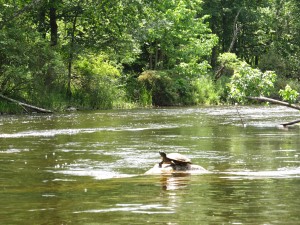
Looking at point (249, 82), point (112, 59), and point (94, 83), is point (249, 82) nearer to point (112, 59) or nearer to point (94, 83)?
point (94, 83)

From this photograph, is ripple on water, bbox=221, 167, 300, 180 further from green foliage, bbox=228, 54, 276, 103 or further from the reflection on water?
green foliage, bbox=228, 54, 276, 103

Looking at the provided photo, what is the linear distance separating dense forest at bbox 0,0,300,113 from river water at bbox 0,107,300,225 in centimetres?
362

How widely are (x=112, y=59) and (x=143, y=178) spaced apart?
3297 cm

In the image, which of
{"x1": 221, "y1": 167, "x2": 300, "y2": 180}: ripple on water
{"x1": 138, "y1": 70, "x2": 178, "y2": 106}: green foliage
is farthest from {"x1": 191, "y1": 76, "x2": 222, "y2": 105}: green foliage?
{"x1": 221, "y1": 167, "x2": 300, "y2": 180}: ripple on water

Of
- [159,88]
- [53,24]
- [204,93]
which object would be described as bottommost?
[204,93]

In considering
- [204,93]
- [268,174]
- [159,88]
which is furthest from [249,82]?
[204,93]

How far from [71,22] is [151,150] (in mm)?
27546

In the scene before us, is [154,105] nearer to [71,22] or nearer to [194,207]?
[71,22]

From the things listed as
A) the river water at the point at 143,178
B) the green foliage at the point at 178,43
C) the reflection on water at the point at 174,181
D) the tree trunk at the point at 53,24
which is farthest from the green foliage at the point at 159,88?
the reflection on water at the point at 174,181

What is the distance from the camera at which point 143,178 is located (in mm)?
11445

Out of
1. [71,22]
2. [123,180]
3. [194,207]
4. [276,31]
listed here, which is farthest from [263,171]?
[276,31]

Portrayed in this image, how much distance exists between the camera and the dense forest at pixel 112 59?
1369 inches

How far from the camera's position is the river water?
25.8 ft

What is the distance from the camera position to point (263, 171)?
1219cm
